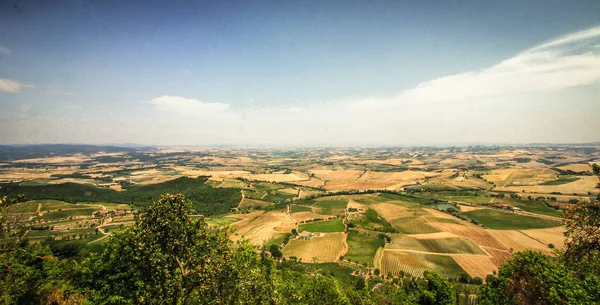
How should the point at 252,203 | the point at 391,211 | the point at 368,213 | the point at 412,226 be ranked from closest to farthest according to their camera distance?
the point at 412,226 → the point at 368,213 → the point at 391,211 → the point at 252,203

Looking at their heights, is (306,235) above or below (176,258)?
below

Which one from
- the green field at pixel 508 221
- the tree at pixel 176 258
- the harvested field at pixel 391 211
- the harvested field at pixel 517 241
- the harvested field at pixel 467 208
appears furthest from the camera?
the harvested field at pixel 467 208

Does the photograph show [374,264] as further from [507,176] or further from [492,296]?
[507,176]

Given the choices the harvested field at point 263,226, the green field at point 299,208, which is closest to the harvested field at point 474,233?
the green field at point 299,208

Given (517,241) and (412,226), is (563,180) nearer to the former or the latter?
(517,241)

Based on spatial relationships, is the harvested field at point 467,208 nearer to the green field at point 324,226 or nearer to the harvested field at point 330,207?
the harvested field at point 330,207

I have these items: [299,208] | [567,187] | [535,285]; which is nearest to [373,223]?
Answer: [299,208]

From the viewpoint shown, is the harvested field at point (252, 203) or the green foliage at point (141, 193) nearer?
the harvested field at point (252, 203)

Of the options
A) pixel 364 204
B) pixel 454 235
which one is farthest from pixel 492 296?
pixel 364 204
